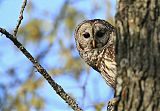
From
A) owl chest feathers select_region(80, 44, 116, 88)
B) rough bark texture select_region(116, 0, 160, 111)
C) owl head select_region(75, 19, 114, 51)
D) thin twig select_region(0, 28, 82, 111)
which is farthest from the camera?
owl head select_region(75, 19, 114, 51)

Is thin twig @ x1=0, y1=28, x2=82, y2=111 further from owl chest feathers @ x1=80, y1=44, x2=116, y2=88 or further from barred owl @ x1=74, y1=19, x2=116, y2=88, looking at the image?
barred owl @ x1=74, y1=19, x2=116, y2=88

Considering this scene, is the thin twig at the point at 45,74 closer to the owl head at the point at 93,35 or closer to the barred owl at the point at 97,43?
the barred owl at the point at 97,43

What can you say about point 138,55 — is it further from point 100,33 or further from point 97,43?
point 100,33

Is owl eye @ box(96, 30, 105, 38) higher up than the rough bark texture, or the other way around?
owl eye @ box(96, 30, 105, 38)

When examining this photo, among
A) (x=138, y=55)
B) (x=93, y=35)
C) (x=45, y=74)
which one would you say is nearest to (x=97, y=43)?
(x=93, y=35)

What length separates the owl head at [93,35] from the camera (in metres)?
7.11

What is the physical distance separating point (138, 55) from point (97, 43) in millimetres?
3889

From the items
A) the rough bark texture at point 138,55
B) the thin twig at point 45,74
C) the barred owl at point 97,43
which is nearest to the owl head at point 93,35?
the barred owl at point 97,43

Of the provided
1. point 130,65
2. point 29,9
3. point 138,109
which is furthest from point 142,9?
point 29,9

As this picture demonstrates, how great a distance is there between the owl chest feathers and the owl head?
8 centimetres

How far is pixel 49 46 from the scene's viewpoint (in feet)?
36.6

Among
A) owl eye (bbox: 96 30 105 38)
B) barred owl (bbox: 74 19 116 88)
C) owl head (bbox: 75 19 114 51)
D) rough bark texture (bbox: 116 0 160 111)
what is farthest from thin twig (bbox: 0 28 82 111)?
owl eye (bbox: 96 30 105 38)

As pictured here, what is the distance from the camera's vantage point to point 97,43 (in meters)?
7.12

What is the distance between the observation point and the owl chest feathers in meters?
6.34
